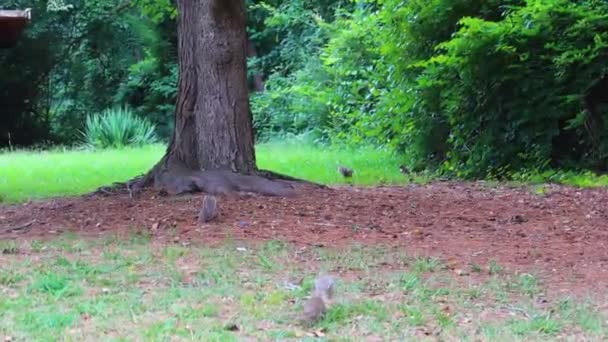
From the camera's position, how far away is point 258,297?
457cm

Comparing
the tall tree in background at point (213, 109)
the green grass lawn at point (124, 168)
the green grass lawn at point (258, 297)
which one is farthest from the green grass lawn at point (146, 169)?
the green grass lawn at point (258, 297)

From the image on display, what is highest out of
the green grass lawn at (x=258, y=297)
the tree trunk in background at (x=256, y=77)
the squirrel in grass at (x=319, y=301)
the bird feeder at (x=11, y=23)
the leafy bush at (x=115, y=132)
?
the bird feeder at (x=11, y=23)

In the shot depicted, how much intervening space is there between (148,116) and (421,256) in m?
23.0

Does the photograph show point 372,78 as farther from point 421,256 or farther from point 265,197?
point 421,256

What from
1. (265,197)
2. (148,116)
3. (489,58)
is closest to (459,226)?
(265,197)

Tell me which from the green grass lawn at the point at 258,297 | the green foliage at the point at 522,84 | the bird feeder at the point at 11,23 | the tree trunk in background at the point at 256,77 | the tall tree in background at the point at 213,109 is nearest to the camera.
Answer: the green grass lawn at the point at 258,297

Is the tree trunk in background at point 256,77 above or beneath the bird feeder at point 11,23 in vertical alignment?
beneath

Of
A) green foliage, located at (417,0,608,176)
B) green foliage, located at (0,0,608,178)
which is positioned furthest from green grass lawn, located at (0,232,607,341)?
green foliage, located at (0,0,608,178)

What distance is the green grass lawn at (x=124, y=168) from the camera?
10.9 meters

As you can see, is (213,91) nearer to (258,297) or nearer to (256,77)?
(258,297)

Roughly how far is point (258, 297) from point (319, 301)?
546 millimetres

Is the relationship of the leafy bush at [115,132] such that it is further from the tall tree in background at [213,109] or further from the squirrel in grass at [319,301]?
the squirrel in grass at [319,301]

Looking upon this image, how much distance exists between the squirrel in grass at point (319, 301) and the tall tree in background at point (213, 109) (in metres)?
3.71

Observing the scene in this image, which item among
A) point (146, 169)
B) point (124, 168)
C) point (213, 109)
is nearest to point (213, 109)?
point (213, 109)
